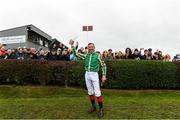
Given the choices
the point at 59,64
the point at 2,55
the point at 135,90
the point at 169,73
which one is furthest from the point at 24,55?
the point at 169,73

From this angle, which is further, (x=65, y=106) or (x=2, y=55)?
(x=2, y=55)

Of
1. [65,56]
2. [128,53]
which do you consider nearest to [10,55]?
[65,56]

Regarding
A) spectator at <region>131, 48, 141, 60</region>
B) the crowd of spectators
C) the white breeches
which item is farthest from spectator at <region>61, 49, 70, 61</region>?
the white breeches

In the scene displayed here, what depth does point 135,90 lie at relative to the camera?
1623cm

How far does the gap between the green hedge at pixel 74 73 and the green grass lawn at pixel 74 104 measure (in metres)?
0.55

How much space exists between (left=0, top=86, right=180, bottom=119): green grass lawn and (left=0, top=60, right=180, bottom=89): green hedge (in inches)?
21.7

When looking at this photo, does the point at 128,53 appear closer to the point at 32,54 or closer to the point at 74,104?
the point at 32,54

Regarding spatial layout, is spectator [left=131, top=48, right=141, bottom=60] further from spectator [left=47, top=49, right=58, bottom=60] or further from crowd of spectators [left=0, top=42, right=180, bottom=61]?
spectator [left=47, top=49, right=58, bottom=60]

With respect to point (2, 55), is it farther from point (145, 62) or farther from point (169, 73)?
point (169, 73)

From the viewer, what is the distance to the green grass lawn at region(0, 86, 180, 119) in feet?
36.2

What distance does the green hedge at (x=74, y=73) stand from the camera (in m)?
16.2

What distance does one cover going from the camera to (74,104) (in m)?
12.6

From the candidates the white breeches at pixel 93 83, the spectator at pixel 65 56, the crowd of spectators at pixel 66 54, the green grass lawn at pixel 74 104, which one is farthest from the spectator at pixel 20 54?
the white breeches at pixel 93 83

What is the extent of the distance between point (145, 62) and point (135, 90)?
133 centimetres
